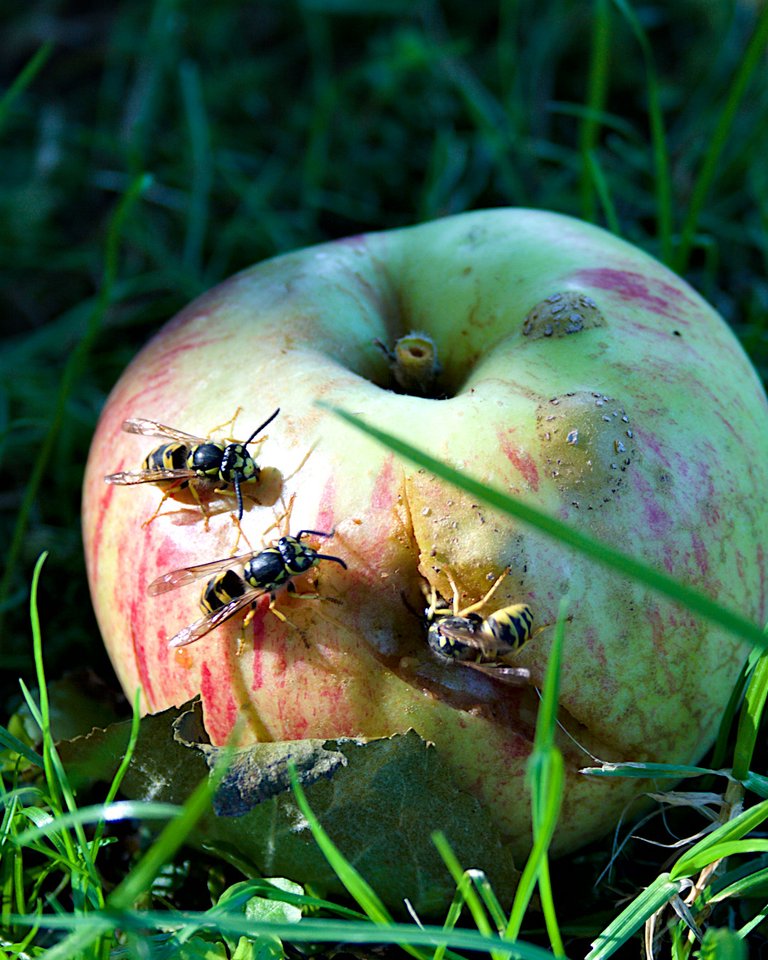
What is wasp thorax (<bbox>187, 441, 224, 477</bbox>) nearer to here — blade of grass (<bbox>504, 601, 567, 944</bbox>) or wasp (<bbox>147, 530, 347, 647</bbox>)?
wasp (<bbox>147, 530, 347, 647</bbox>)

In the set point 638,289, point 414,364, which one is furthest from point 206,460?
point 638,289

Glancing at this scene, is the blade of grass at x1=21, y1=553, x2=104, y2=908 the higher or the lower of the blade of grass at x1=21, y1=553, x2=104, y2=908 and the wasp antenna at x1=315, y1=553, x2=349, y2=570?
the lower

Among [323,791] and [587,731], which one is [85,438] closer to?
[323,791]

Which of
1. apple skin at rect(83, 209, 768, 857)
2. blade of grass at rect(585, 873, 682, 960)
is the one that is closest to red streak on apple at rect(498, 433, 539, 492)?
apple skin at rect(83, 209, 768, 857)

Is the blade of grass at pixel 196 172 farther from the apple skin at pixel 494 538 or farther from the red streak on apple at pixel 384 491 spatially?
the red streak on apple at pixel 384 491

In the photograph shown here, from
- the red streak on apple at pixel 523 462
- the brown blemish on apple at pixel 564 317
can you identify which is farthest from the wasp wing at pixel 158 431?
the brown blemish on apple at pixel 564 317

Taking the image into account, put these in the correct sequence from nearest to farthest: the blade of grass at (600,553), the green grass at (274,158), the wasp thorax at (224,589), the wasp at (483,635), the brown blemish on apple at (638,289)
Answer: the blade of grass at (600,553) → the wasp at (483,635) → the wasp thorax at (224,589) → the brown blemish on apple at (638,289) → the green grass at (274,158)
